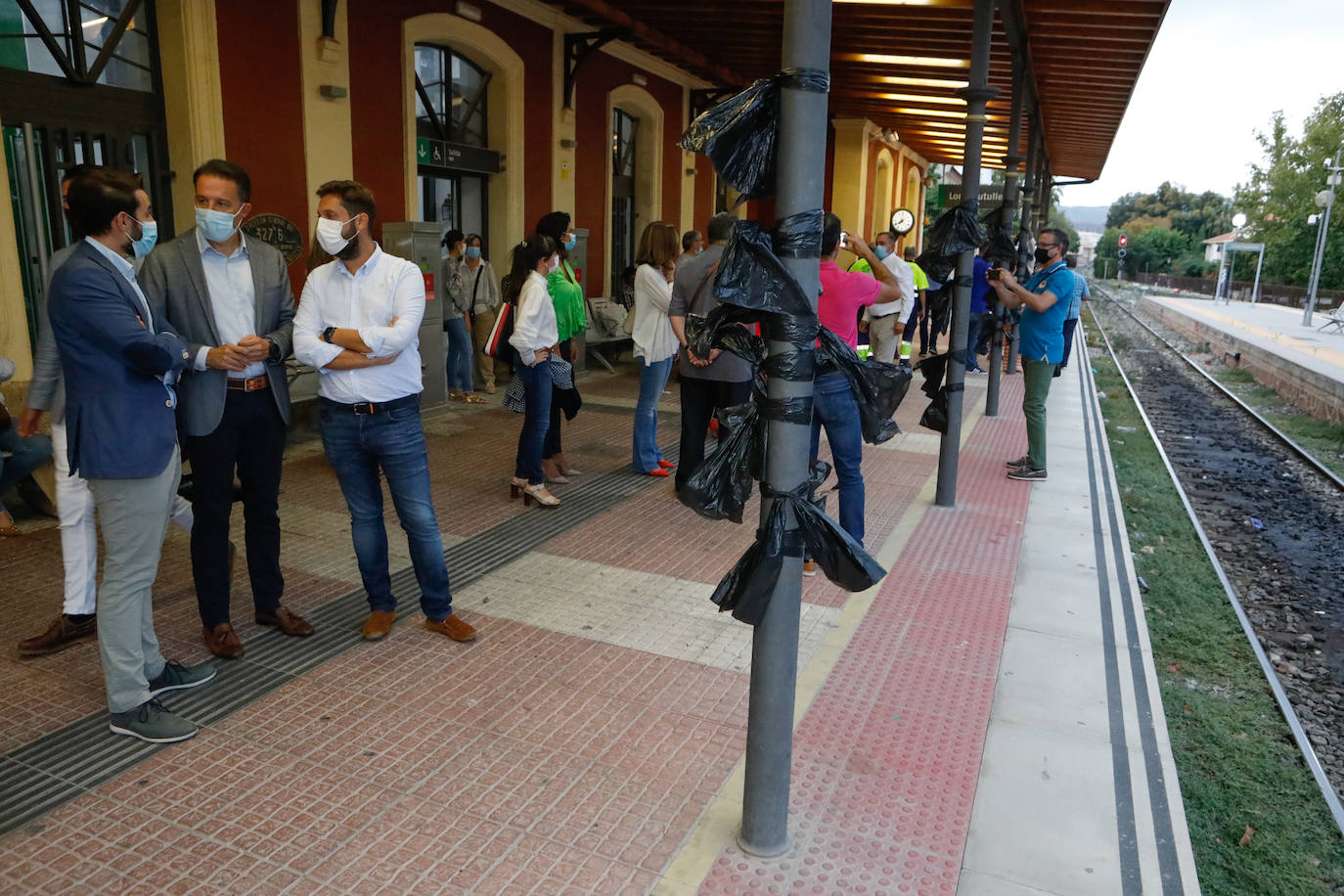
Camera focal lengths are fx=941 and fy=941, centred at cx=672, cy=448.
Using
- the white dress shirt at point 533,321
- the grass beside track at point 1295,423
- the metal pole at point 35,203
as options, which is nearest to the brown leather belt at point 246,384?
the white dress shirt at point 533,321

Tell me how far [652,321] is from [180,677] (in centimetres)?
419

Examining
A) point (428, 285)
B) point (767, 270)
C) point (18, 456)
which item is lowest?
point (18, 456)

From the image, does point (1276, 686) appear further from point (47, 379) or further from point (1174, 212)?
point (1174, 212)

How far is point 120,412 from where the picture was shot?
3.23 metres

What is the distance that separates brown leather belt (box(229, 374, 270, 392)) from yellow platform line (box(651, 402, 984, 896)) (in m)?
2.44

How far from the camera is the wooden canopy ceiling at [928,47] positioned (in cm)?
866

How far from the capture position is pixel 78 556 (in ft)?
13.0

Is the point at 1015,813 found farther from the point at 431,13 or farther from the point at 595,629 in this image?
the point at 431,13

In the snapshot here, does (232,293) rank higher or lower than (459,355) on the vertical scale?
higher

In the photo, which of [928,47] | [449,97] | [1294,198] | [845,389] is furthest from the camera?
[1294,198]

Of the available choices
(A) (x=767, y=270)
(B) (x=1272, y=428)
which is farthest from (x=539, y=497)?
(B) (x=1272, y=428)

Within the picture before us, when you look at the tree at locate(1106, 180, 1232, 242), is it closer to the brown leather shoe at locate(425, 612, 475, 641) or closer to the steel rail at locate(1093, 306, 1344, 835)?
the steel rail at locate(1093, 306, 1344, 835)

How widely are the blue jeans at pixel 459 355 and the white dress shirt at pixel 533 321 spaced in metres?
4.22

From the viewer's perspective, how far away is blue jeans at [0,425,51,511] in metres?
4.71
